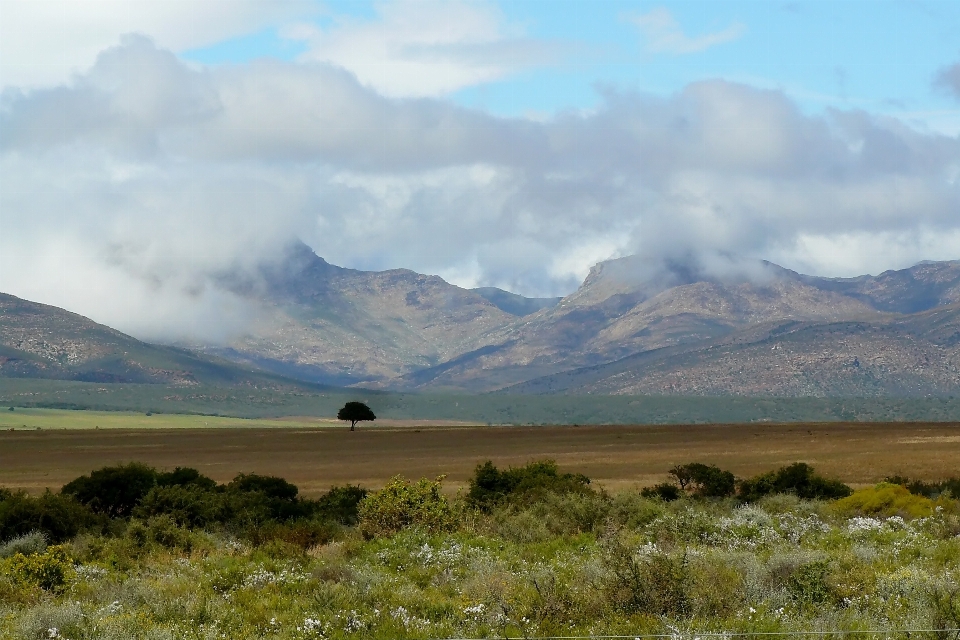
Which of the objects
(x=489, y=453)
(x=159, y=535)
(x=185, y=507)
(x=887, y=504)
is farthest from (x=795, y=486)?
(x=489, y=453)

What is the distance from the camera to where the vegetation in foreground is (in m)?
14.9

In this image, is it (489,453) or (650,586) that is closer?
(650,586)

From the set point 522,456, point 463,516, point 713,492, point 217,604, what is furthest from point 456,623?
point 522,456

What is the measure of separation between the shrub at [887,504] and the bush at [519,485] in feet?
28.0

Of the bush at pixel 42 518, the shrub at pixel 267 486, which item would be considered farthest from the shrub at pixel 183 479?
the bush at pixel 42 518

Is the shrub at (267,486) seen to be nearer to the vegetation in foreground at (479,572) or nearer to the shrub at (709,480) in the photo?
the vegetation in foreground at (479,572)

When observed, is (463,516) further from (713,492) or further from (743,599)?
(713,492)

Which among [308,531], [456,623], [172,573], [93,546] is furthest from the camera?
[308,531]

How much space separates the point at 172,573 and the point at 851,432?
347ft

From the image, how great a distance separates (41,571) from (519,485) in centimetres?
2172

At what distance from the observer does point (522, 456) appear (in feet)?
289

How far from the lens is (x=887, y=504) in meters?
32.2

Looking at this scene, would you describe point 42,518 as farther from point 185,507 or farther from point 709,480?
point 709,480

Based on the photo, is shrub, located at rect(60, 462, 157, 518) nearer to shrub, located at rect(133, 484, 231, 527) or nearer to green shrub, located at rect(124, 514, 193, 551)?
shrub, located at rect(133, 484, 231, 527)
